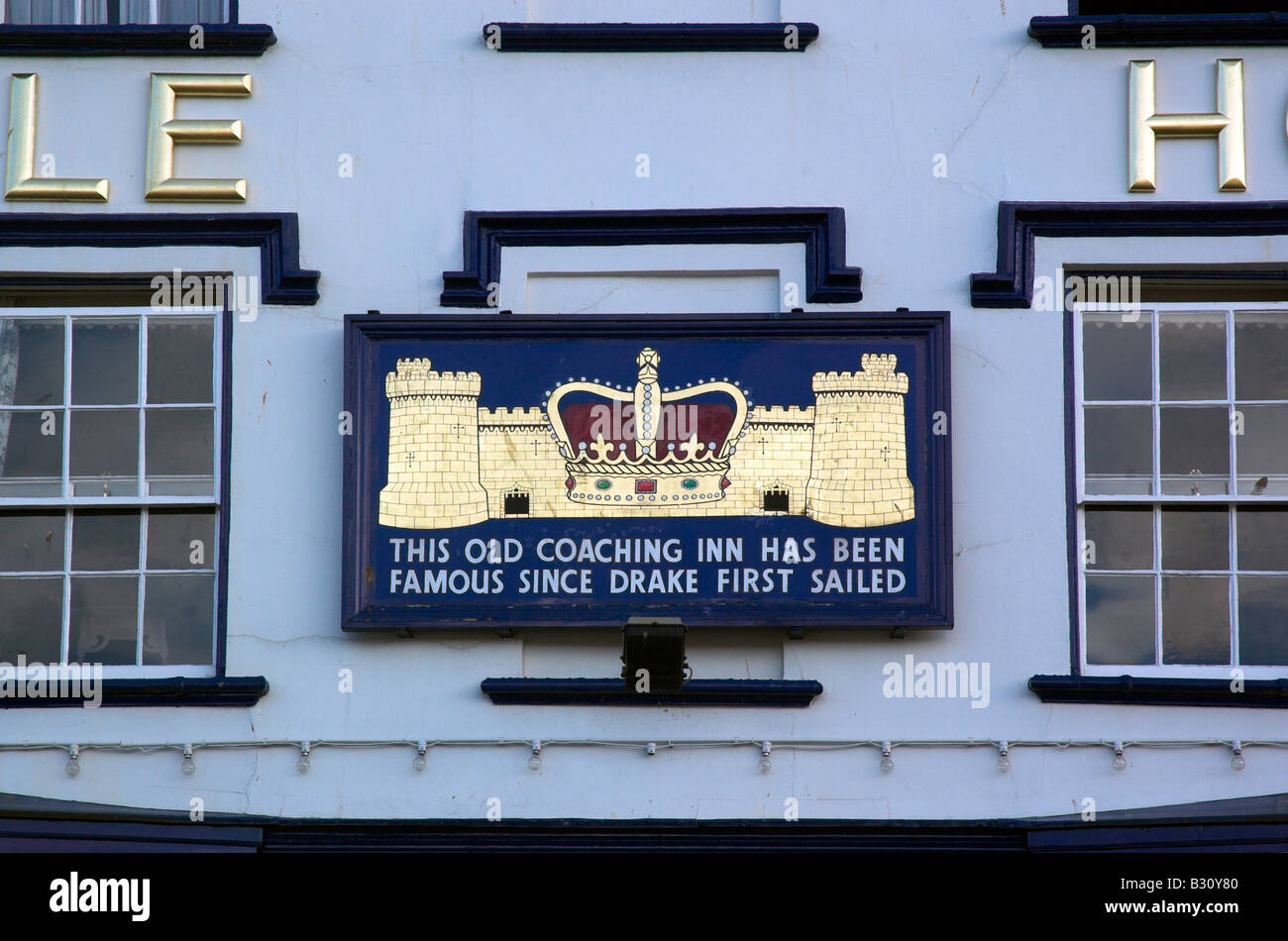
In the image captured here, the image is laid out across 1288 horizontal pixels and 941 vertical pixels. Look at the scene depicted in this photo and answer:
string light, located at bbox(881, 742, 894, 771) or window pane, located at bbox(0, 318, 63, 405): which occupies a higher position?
window pane, located at bbox(0, 318, 63, 405)

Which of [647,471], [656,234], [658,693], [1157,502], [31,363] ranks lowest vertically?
[658,693]

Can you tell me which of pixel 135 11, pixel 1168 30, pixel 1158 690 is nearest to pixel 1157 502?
pixel 1158 690

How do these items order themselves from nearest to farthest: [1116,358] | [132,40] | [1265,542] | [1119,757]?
[1119,757], [1265,542], [1116,358], [132,40]

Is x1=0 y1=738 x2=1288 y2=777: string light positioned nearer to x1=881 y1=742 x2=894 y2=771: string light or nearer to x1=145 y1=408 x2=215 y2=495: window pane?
x1=881 y1=742 x2=894 y2=771: string light

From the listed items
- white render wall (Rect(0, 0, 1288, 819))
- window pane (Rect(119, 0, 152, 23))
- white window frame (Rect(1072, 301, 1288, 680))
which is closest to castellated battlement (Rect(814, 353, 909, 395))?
white render wall (Rect(0, 0, 1288, 819))

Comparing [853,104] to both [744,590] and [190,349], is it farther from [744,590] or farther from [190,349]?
[190,349]

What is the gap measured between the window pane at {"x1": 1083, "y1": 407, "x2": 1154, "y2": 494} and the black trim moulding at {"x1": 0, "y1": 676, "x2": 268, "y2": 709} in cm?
383

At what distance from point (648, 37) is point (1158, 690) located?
12.2 ft

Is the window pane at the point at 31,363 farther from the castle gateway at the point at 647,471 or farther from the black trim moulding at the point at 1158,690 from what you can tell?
the black trim moulding at the point at 1158,690

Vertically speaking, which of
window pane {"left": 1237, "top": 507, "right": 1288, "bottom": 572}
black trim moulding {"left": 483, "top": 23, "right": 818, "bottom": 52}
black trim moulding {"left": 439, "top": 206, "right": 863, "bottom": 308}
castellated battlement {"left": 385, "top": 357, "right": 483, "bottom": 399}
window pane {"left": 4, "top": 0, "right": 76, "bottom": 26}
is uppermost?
window pane {"left": 4, "top": 0, "right": 76, "bottom": 26}

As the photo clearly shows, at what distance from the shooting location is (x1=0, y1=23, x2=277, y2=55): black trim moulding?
7016 mm

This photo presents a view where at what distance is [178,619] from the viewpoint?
6.84 meters

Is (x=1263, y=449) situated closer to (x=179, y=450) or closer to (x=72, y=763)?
(x=179, y=450)

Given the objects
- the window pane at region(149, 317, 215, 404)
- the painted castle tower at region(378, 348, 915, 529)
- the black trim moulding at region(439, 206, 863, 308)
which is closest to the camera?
the painted castle tower at region(378, 348, 915, 529)
